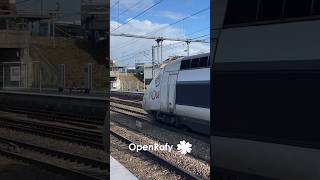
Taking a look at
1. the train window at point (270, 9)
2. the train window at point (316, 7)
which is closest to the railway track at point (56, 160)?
the train window at point (270, 9)

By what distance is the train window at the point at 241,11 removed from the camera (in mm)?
2162

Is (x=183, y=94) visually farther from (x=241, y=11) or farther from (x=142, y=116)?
(x=241, y=11)

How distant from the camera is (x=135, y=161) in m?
2.46

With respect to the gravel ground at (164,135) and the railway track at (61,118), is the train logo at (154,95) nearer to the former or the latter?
the gravel ground at (164,135)

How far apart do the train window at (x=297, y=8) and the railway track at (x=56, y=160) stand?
1271mm

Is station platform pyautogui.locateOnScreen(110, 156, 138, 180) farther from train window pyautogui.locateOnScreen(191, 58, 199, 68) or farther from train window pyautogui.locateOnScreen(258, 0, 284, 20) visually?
train window pyautogui.locateOnScreen(258, 0, 284, 20)

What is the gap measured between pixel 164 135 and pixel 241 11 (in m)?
0.82

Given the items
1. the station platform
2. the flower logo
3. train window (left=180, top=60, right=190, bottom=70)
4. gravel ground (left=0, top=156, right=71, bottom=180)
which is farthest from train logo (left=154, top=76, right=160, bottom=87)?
gravel ground (left=0, top=156, right=71, bottom=180)

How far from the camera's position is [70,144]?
2578mm

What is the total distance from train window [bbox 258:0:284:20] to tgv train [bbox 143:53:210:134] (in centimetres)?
40

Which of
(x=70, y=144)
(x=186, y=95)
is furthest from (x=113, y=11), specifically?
(x=70, y=144)

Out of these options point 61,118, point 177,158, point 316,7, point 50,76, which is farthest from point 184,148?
point 316,7

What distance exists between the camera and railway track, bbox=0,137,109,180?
2527mm

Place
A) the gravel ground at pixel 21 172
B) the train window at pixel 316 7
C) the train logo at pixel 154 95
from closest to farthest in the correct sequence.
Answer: the train window at pixel 316 7
the train logo at pixel 154 95
the gravel ground at pixel 21 172
